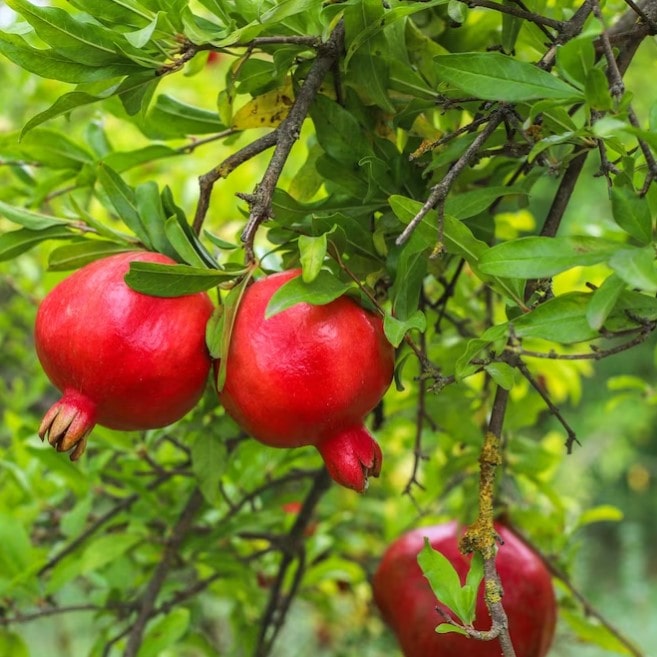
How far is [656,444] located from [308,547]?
14.1 feet

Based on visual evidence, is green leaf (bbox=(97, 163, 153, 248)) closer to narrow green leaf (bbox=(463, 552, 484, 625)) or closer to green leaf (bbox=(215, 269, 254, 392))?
green leaf (bbox=(215, 269, 254, 392))

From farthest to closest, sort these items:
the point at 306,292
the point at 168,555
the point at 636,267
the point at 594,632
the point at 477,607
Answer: the point at 594,632 → the point at 168,555 → the point at 477,607 → the point at 306,292 → the point at 636,267

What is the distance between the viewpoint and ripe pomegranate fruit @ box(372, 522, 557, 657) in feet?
2.80

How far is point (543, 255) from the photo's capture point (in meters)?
0.55

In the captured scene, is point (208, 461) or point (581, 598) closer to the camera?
point (208, 461)

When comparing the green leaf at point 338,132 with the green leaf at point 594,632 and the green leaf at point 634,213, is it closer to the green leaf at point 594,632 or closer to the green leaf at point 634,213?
the green leaf at point 634,213

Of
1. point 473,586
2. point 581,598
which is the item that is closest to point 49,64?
point 473,586

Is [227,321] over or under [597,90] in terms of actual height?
under

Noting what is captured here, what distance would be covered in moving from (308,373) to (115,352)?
0.14 m

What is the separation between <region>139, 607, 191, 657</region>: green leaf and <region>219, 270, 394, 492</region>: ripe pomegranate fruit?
0.50m

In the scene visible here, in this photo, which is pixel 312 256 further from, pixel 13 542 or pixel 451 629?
pixel 13 542

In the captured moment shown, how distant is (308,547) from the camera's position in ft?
4.42

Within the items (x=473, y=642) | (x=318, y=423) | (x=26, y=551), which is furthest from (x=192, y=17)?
(x=26, y=551)

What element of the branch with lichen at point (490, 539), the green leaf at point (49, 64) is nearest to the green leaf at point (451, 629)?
the branch with lichen at point (490, 539)
